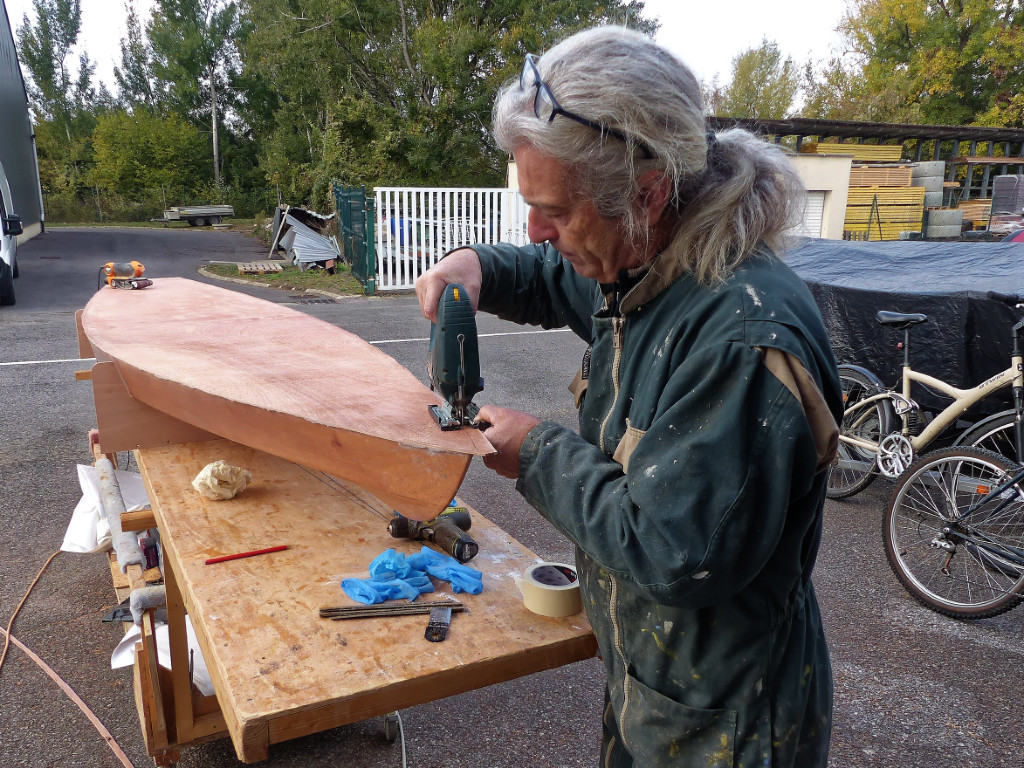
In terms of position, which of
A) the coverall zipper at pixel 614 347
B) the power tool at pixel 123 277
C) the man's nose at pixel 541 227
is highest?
the man's nose at pixel 541 227

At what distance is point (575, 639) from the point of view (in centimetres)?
155

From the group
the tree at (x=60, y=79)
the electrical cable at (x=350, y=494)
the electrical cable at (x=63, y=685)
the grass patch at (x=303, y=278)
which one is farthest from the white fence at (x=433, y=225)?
the tree at (x=60, y=79)

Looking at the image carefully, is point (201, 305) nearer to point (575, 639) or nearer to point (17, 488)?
point (17, 488)

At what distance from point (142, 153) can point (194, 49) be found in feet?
24.1

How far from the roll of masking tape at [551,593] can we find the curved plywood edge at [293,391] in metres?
0.28

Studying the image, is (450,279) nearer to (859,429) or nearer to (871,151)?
(859,429)

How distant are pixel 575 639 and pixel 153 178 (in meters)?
39.8

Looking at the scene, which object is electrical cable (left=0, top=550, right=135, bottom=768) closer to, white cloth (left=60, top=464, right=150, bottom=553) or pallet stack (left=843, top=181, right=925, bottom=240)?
white cloth (left=60, top=464, right=150, bottom=553)

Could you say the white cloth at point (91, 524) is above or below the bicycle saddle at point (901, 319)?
below

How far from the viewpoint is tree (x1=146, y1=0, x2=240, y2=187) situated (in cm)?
3809

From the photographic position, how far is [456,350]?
156cm

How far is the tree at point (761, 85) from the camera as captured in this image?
113ft

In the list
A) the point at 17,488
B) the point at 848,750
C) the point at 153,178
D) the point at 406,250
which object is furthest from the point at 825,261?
the point at 153,178

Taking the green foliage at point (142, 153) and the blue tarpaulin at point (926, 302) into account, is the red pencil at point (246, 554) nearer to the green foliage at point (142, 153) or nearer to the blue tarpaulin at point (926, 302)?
the blue tarpaulin at point (926, 302)
